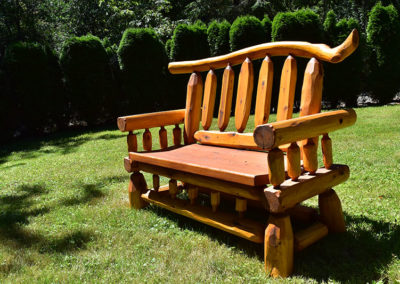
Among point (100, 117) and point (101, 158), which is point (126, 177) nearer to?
point (101, 158)

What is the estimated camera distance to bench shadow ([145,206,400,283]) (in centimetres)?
205

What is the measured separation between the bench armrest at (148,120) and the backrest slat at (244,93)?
69 cm

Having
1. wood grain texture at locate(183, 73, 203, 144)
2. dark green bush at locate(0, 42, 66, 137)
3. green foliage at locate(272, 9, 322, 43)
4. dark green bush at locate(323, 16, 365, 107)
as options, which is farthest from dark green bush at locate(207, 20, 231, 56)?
wood grain texture at locate(183, 73, 203, 144)

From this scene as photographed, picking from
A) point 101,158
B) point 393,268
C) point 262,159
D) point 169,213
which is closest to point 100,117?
point 101,158

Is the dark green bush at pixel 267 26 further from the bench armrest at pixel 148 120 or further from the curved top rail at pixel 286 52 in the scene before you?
the bench armrest at pixel 148 120

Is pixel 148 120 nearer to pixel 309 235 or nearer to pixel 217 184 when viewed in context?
pixel 217 184

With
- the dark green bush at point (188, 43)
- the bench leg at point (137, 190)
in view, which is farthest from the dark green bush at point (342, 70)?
the bench leg at point (137, 190)

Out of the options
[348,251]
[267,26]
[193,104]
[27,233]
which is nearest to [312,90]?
[348,251]

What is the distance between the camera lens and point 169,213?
3.18m

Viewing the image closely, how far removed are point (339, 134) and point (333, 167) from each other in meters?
3.76

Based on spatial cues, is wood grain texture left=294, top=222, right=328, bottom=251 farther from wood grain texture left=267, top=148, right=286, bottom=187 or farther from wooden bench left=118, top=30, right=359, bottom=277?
wood grain texture left=267, top=148, right=286, bottom=187

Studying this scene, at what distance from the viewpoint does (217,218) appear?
249cm

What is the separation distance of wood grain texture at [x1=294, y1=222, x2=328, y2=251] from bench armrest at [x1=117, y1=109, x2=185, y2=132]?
63.3 inches

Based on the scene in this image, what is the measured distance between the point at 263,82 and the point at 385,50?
26.7 feet
